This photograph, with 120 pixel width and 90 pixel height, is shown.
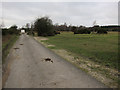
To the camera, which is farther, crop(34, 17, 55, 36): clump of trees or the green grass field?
crop(34, 17, 55, 36): clump of trees

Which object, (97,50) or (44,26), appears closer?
(97,50)

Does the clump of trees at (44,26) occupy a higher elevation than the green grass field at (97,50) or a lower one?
higher

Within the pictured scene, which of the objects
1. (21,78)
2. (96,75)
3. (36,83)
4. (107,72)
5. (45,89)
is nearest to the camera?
(45,89)

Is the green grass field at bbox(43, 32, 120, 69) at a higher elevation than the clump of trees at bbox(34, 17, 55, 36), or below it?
below

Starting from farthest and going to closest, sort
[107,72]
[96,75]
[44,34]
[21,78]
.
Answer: [44,34] < [107,72] < [96,75] < [21,78]

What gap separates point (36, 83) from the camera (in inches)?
160

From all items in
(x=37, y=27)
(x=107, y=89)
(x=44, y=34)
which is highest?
(x=37, y=27)

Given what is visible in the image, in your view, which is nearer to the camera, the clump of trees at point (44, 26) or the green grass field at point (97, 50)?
the green grass field at point (97, 50)

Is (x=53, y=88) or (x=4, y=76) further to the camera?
(x=4, y=76)

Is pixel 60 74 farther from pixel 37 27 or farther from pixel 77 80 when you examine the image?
pixel 37 27

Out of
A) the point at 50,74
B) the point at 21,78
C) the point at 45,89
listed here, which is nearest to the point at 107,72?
the point at 50,74

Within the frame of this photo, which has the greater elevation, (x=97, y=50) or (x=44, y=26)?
(x=44, y=26)

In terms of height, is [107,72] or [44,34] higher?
[44,34]

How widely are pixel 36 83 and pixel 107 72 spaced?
3626 millimetres
